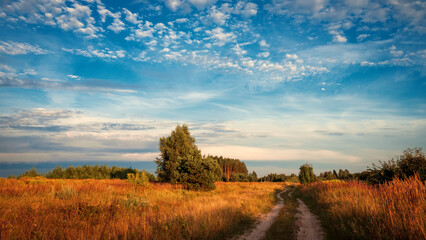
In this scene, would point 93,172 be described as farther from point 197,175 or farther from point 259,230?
point 259,230

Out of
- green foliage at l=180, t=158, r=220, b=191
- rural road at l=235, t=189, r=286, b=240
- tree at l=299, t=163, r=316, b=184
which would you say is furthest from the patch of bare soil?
tree at l=299, t=163, r=316, b=184

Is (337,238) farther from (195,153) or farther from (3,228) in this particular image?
(195,153)

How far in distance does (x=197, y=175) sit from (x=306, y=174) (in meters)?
23.6

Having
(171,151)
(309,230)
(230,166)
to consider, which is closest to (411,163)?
(309,230)

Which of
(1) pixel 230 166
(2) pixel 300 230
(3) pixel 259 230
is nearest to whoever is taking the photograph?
(3) pixel 259 230

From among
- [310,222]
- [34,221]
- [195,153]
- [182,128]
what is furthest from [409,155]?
[182,128]

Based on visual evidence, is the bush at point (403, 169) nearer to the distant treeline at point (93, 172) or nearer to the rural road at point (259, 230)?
the rural road at point (259, 230)

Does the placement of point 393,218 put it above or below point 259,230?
above

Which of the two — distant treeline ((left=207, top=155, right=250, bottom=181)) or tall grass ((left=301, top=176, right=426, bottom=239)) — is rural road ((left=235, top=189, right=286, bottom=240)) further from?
distant treeline ((left=207, top=155, right=250, bottom=181))

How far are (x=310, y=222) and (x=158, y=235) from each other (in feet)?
25.2

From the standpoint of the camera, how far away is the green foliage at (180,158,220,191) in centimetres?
2064

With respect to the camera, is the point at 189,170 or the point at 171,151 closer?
the point at 189,170

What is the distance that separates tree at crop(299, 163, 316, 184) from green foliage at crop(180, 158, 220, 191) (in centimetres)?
2199

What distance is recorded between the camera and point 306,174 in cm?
3606
